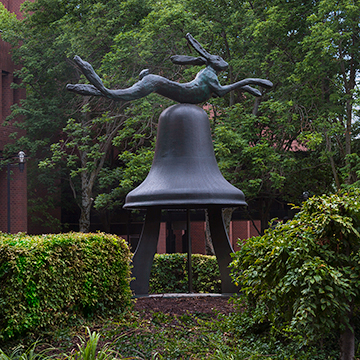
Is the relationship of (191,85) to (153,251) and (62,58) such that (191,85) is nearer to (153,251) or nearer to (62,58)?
(153,251)

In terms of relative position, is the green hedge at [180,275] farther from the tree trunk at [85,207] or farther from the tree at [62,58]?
the tree trunk at [85,207]

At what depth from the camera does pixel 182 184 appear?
616 centimetres

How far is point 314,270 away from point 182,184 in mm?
2721

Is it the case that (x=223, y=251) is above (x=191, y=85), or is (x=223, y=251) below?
below

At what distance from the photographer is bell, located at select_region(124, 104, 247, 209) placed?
6.06m

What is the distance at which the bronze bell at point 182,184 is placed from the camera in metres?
6.09

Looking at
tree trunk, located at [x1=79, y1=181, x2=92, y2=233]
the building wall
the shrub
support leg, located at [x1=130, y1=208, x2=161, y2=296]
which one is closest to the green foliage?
the shrub

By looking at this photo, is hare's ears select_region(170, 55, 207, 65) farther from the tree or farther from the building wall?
the building wall

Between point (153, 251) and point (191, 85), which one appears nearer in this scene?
point (191, 85)

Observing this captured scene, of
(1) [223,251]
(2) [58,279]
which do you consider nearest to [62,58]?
(1) [223,251]

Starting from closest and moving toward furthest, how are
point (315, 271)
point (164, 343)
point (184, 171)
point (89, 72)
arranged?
Answer: 1. point (315, 271)
2. point (164, 343)
3. point (89, 72)
4. point (184, 171)

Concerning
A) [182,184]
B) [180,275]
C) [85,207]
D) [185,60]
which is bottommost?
[85,207]

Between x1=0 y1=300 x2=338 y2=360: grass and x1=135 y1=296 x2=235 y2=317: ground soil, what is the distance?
485mm

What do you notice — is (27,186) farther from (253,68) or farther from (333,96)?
(333,96)
